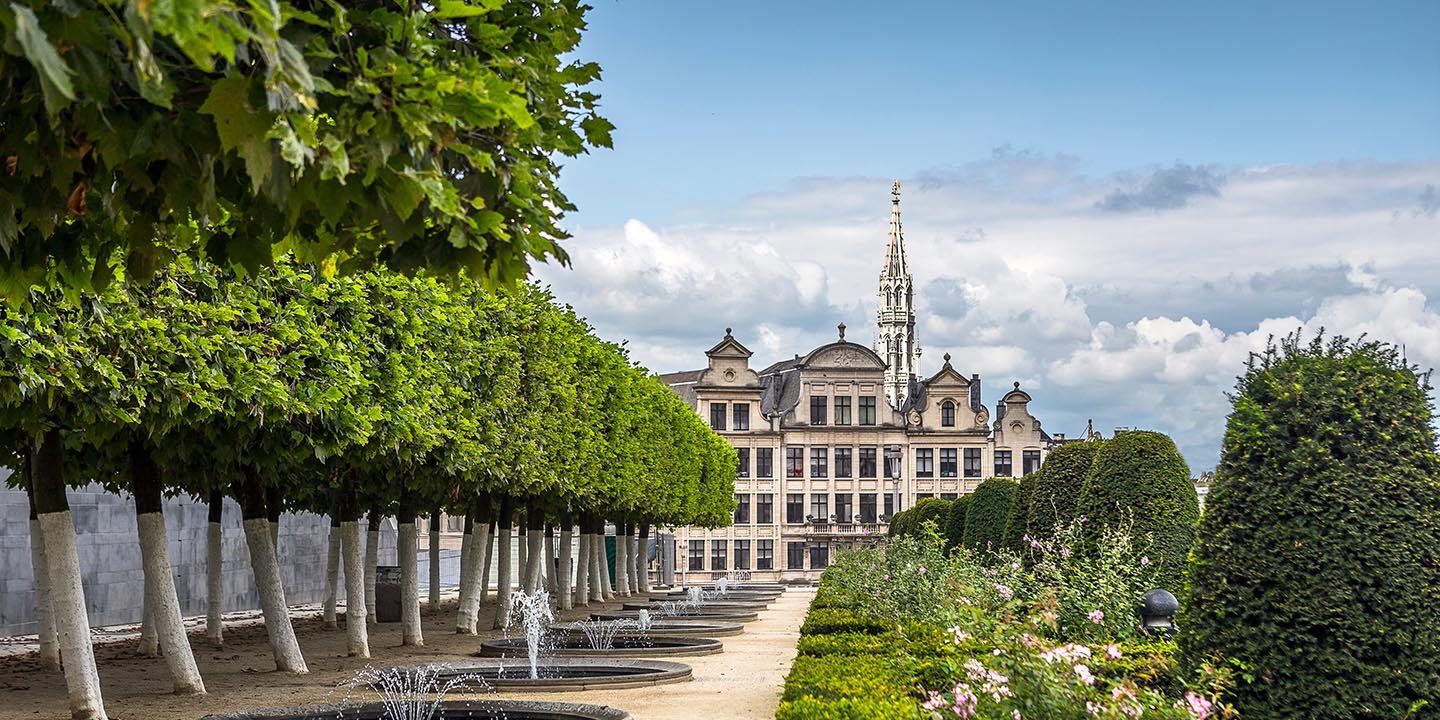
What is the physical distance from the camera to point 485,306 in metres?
23.5

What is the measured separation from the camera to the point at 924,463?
85188mm

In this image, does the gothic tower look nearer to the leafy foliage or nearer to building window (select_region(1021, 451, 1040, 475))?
building window (select_region(1021, 451, 1040, 475))

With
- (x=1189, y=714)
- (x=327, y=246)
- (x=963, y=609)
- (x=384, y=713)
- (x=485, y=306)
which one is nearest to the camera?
(x=327, y=246)

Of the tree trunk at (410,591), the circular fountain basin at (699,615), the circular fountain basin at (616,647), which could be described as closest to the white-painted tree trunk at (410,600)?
the tree trunk at (410,591)

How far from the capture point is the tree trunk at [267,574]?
18.6 metres

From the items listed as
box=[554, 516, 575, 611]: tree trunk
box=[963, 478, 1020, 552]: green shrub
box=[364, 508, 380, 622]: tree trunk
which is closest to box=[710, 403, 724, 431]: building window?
box=[554, 516, 575, 611]: tree trunk

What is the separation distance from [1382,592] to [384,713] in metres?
8.71

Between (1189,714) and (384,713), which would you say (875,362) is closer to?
(384,713)

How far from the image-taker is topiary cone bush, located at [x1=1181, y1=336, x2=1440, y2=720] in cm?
855

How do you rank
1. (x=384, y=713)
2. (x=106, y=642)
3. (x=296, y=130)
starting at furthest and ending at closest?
(x=106, y=642), (x=384, y=713), (x=296, y=130)

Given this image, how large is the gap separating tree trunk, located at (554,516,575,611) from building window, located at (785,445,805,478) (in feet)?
152

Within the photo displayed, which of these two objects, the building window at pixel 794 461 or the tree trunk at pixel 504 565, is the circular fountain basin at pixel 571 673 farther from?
the building window at pixel 794 461

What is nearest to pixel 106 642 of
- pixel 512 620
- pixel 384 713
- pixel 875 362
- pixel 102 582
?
pixel 102 582

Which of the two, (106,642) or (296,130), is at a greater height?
(296,130)
